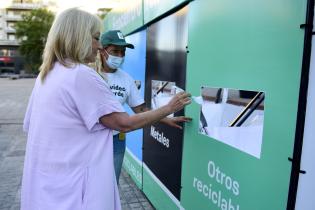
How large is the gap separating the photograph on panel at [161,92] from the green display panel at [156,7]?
64 centimetres

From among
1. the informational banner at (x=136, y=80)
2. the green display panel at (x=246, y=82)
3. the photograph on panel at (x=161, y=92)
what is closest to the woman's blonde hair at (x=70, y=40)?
the green display panel at (x=246, y=82)

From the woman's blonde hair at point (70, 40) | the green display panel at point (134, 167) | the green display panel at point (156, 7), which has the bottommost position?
the green display panel at point (134, 167)

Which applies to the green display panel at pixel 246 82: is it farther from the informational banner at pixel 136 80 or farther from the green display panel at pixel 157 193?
the informational banner at pixel 136 80

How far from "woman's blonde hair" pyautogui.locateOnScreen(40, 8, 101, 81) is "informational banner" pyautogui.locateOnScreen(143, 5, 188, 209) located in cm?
111

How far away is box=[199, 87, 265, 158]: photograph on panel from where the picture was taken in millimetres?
1829

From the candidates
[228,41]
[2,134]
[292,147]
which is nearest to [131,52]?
[228,41]

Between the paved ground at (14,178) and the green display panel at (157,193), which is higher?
the green display panel at (157,193)

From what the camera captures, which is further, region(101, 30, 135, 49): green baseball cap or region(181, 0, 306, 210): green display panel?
region(101, 30, 135, 49): green baseball cap

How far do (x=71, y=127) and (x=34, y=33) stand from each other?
1967 inches

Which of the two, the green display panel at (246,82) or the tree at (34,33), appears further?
the tree at (34,33)

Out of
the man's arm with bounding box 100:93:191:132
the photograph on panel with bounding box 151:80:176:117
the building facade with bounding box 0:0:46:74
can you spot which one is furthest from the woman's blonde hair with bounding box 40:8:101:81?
the building facade with bounding box 0:0:46:74

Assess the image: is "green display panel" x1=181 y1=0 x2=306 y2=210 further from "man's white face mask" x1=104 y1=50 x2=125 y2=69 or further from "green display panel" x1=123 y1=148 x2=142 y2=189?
"green display panel" x1=123 y1=148 x2=142 y2=189

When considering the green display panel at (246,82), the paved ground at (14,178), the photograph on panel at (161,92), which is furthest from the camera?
the paved ground at (14,178)

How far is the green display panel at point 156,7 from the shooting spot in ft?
9.44
